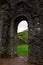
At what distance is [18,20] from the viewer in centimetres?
1418

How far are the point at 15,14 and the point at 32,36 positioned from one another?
2.17m

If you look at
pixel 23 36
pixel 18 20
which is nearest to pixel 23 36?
pixel 23 36

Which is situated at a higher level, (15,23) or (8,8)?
(8,8)

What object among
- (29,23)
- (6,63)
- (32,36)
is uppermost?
(29,23)

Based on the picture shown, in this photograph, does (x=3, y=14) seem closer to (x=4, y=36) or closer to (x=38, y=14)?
(x=4, y=36)

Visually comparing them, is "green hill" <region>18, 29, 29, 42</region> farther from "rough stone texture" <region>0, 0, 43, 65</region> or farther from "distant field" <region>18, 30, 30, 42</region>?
"rough stone texture" <region>0, 0, 43, 65</region>

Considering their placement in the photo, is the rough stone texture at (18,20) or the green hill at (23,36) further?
the green hill at (23,36)

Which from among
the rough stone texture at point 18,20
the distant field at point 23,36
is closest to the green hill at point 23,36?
the distant field at point 23,36

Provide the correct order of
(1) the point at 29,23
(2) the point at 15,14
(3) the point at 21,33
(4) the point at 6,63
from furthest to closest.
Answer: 1. (3) the point at 21,33
2. (2) the point at 15,14
3. (1) the point at 29,23
4. (4) the point at 6,63

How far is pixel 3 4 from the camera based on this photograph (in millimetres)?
14180

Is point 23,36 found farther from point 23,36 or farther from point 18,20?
point 18,20

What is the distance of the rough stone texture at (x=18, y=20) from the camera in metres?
11.9

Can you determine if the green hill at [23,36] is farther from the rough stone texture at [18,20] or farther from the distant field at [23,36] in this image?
the rough stone texture at [18,20]

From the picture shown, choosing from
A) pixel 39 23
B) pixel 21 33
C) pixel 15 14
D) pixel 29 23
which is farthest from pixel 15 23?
pixel 21 33
